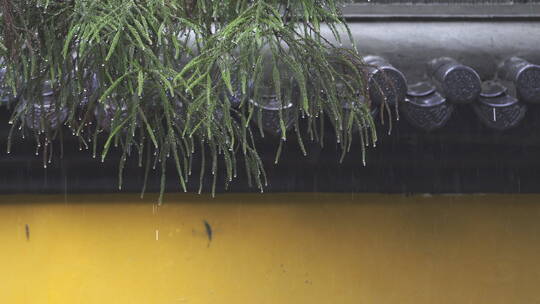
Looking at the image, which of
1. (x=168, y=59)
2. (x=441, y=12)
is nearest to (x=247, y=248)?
(x=441, y=12)

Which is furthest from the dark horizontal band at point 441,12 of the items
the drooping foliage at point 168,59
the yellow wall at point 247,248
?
the drooping foliage at point 168,59

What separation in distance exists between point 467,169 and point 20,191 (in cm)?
191

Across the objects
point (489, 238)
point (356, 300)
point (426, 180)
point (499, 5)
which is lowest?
point (356, 300)

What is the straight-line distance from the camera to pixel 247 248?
4.31 metres

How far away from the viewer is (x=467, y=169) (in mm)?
4160

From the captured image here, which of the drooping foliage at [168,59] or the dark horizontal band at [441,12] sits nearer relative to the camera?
the drooping foliage at [168,59]

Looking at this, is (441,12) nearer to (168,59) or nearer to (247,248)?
(247,248)

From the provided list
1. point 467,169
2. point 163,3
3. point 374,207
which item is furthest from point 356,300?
point 163,3

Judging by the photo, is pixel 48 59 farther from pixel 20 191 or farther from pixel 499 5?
pixel 499 5

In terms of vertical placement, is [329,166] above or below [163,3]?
below

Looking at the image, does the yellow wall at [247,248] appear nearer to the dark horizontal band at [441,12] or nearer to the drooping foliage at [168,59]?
the dark horizontal band at [441,12]

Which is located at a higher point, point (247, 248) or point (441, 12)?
point (441, 12)

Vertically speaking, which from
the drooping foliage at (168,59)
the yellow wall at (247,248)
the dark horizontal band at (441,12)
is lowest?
the yellow wall at (247,248)

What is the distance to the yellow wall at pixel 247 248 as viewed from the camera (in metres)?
4.29
